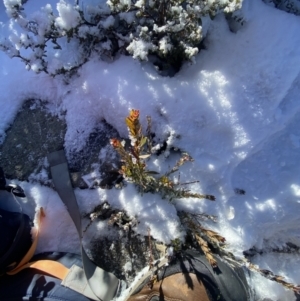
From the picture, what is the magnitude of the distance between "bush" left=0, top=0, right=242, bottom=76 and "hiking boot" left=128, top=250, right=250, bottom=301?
1.43m

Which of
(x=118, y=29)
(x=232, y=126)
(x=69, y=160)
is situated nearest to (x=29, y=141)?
(x=69, y=160)

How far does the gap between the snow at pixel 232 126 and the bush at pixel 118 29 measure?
13 cm

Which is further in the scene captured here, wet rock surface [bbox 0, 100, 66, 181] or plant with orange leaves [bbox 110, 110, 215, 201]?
wet rock surface [bbox 0, 100, 66, 181]

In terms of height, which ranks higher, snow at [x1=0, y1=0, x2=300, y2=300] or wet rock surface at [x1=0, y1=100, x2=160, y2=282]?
snow at [x1=0, y1=0, x2=300, y2=300]

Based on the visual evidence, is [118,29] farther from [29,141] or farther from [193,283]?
[193,283]

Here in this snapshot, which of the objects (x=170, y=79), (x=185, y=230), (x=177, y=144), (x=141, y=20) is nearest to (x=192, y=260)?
(x=185, y=230)

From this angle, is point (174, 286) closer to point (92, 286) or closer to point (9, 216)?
point (92, 286)

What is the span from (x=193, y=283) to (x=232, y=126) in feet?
3.66

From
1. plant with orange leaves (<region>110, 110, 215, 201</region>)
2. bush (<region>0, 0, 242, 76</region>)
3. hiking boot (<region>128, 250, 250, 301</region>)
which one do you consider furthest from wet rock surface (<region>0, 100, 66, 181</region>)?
hiking boot (<region>128, 250, 250, 301</region>)

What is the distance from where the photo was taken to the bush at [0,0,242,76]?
6.91 feet

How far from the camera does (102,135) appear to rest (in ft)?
8.43

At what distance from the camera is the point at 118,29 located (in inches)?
95.3

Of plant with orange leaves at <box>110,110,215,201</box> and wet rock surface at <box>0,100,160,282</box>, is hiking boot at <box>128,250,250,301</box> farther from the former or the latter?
plant with orange leaves at <box>110,110,215,201</box>

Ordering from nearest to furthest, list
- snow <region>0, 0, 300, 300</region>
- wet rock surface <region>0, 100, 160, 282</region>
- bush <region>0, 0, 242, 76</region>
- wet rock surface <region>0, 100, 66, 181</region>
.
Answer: bush <region>0, 0, 242, 76</region> → snow <region>0, 0, 300, 300</region> → wet rock surface <region>0, 100, 160, 282</region> → wet rock surface <region>0, 100, 66, 181</region>
